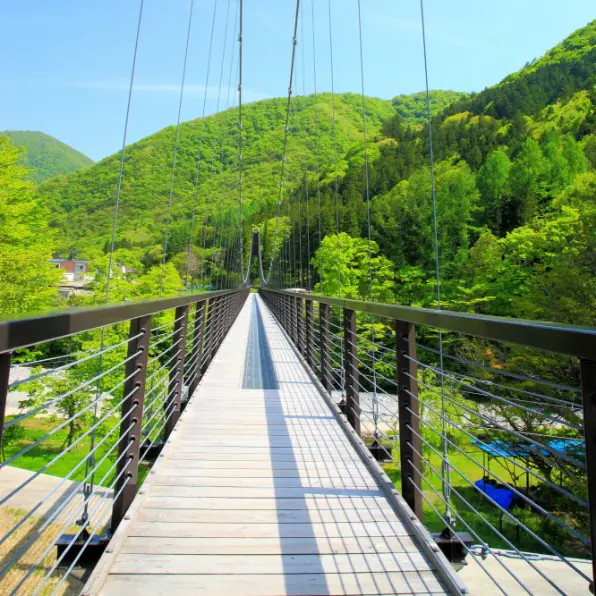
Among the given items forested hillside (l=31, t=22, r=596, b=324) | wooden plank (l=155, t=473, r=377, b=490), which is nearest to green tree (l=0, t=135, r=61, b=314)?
forested hillside (l=31, t=22, r=596, b=324)

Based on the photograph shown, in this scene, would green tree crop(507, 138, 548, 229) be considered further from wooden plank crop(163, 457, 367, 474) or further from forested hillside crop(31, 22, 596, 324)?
wooden plank crop(163, 457, 367, 474)

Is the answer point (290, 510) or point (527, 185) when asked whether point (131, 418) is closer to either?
point (290, 510)

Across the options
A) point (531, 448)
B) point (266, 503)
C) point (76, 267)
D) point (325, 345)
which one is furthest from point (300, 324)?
point (76, 267)

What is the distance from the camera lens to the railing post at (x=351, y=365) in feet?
9.46

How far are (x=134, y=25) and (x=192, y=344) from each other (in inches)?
135

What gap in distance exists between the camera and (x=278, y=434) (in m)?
2.99

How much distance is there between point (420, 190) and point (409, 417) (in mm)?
36656

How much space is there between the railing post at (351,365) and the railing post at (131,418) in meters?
1.34

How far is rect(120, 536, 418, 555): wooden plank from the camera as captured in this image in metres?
1.59

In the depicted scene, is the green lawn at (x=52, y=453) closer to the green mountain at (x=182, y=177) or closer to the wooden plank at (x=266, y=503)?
the green mountain at (x=182, y=177)

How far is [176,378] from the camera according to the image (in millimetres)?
2926

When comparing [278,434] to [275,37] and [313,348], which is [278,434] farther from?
[275,37]

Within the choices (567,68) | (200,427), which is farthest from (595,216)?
(567,68)

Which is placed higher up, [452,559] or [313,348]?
[313,348]
